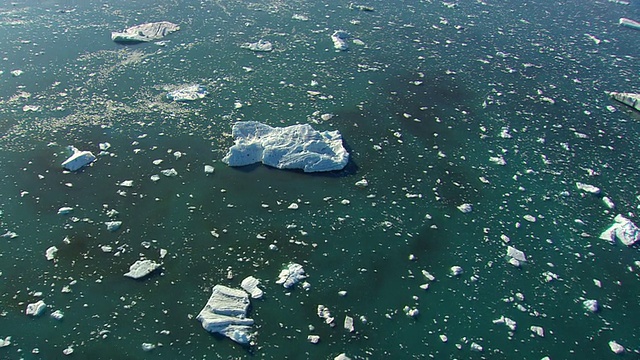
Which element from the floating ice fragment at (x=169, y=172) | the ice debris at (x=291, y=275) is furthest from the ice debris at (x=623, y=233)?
the floating ice fragment at (x=169, y=172)

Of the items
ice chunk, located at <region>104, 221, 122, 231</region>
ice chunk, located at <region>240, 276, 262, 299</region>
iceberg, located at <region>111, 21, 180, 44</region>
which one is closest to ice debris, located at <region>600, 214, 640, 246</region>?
ice chunk, located at <region>240, 276, 262, 299</region>

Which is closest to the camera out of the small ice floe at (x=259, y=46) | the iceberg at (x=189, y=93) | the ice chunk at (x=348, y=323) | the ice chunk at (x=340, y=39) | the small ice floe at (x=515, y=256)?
the ice chunk at (x=348, y=323)

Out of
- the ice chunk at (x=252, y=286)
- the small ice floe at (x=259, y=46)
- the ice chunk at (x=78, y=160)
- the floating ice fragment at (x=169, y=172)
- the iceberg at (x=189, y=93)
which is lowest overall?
the ice chunk at (x=252, y=286)

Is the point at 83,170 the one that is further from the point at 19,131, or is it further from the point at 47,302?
the point at 47,302

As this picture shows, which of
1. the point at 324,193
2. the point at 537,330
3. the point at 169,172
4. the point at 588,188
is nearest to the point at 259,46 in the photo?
the point at 169,172

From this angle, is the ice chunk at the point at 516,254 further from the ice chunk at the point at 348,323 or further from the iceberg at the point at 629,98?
the iceberg at the point at 629,98

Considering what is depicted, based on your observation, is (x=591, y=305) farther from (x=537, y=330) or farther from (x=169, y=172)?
(x=169, y=172)

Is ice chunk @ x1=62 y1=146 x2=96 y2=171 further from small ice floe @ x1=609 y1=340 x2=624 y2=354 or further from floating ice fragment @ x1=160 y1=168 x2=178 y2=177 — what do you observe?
small ice floe @ x1=609 y1=340 x2=624 y2=354
